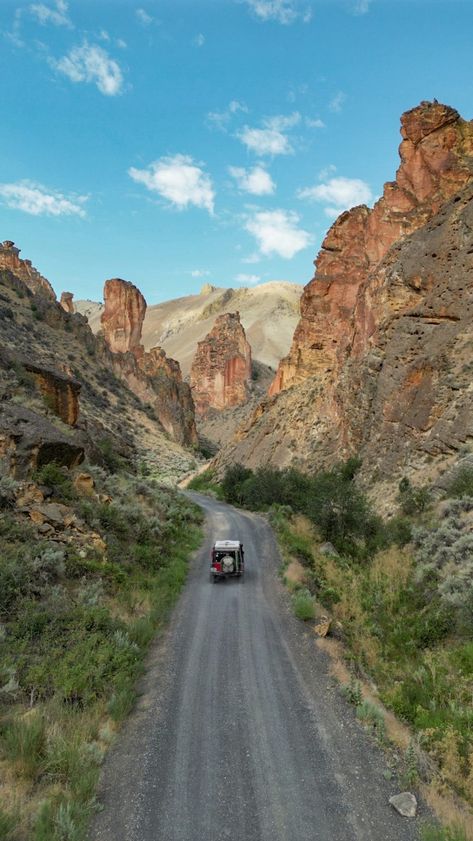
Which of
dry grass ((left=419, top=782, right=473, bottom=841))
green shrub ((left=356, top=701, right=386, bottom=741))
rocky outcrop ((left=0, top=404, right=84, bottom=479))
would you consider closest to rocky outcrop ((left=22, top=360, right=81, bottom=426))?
rocky outcrop ((left=0, top=404, right=84, bottom=479))

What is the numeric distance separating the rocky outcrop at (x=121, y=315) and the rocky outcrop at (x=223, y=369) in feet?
87.5

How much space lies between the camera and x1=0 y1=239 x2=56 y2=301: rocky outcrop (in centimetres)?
8400

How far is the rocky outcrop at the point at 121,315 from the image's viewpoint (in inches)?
3381

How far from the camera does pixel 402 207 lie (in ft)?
109

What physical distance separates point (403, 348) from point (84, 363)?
44919mm

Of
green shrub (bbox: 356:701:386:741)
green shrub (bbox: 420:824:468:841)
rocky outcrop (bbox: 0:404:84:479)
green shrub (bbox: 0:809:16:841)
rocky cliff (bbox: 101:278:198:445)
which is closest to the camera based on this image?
green shrub (bbox: 0:809:16:841)

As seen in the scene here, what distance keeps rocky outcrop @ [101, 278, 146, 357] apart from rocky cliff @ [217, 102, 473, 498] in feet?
153

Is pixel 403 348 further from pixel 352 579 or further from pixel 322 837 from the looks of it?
pixel 322 837

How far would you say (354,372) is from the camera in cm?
3241

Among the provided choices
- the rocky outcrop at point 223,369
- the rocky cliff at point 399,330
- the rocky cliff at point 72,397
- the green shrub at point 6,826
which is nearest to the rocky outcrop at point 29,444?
the rocky cliff at point 72,397

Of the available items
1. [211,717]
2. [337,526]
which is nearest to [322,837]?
[211,717]

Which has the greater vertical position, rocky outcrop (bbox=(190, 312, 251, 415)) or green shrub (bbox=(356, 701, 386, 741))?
rocky outcrop (bbox=(190, 312, 251, 415))

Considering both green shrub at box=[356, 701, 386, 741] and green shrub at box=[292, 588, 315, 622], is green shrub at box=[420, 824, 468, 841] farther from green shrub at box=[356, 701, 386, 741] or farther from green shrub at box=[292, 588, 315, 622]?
green shrub at box=[292, 588, 315, 622]

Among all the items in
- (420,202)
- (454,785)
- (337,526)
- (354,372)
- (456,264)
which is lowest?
(454,785)
